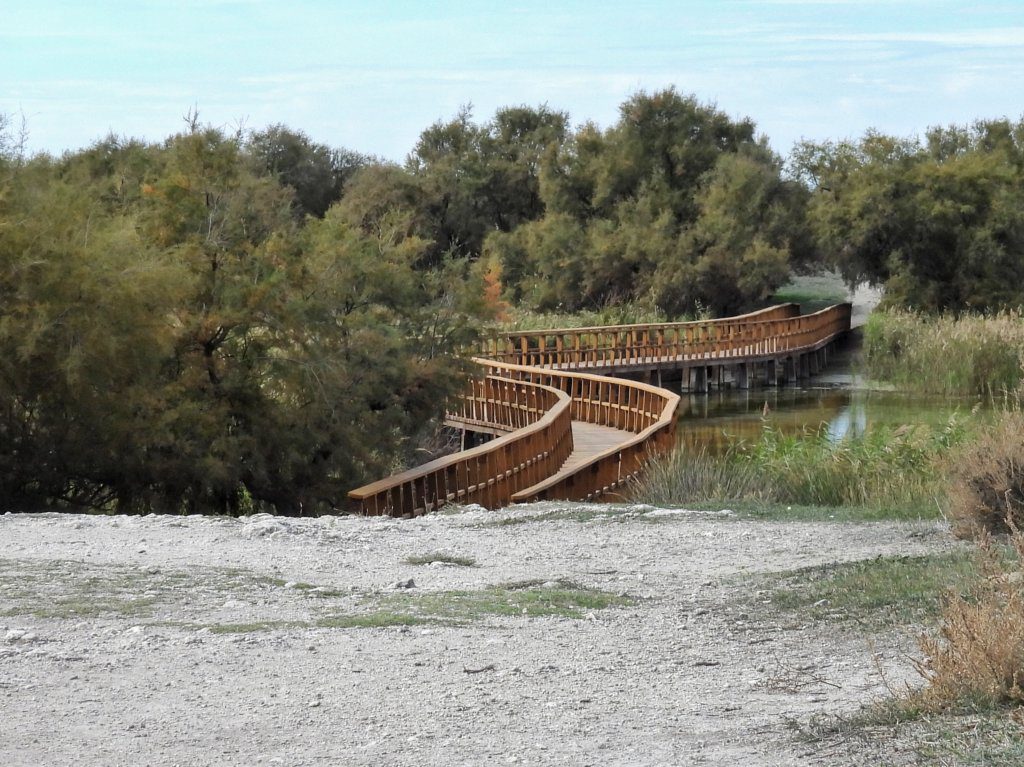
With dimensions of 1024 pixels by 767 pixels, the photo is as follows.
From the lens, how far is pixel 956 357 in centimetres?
3553

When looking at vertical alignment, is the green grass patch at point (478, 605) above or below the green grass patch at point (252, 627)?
below

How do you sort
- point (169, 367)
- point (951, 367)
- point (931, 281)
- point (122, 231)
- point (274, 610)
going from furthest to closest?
point (931, 281)
point (951, 367)
point (169, 367)
point (122, 231)
point (274, 610)

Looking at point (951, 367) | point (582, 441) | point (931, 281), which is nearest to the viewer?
point (582, 441)

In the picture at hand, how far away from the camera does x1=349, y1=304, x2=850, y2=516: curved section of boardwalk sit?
53.2ft

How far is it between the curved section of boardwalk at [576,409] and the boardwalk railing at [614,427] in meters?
0.02

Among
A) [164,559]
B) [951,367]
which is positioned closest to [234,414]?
[164,559]


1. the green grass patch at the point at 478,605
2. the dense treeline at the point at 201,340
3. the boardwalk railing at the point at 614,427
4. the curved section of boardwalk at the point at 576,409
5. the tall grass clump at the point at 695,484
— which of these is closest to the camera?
the green grass patch at the point at 478,605

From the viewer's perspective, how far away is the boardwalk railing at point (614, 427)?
16609 millimetres

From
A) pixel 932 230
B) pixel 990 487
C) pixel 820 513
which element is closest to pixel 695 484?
pixel 820 513

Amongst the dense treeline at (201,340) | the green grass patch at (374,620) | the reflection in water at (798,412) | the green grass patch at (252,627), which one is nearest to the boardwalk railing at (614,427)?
the reflection in water at (798,412)

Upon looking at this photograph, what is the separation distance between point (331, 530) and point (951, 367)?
90.8 feet

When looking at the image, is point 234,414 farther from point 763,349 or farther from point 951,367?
point 763,349

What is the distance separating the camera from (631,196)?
2247 inches

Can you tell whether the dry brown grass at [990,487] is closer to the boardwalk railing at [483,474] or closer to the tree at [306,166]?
the boardwalk railing at [483,474]
